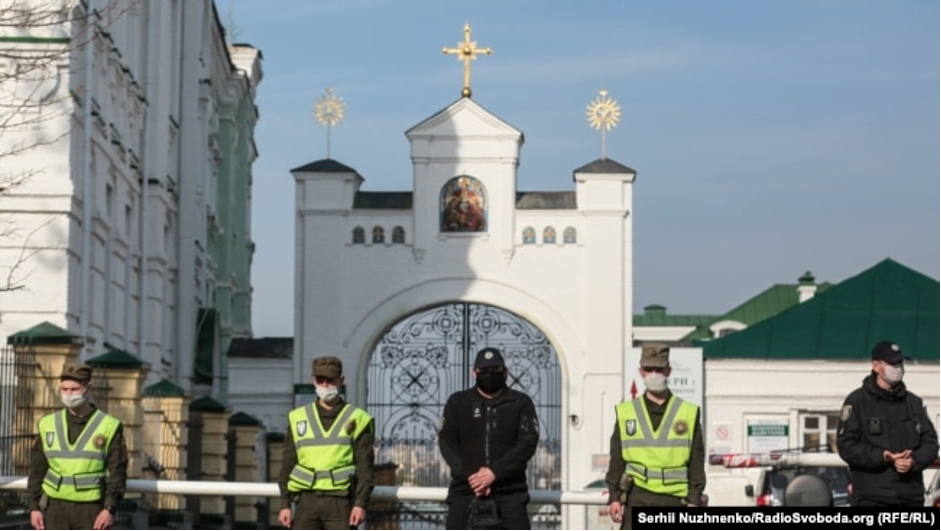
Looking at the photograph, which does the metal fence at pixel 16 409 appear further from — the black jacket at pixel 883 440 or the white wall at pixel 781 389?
the white wall at pixel 781 389

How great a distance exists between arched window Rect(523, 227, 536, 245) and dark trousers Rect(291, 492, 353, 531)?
33821 mm

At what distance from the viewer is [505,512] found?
566 inches

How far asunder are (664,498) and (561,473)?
113ft

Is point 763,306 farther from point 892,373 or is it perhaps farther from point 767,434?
point 892,373

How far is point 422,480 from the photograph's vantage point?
48.6 m

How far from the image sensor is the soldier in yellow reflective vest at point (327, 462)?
50.3 feet

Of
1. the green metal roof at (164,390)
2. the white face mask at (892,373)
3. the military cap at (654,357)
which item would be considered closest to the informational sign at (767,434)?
the green metal roof at (164,390)

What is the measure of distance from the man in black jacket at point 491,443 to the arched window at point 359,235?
3499 centimetres

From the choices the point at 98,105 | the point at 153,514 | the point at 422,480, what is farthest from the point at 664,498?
the point at 422,480

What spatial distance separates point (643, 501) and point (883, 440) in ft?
5.33

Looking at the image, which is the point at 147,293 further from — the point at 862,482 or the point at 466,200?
the point at 862,482

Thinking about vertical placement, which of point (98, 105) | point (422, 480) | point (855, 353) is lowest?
point (422, 480)

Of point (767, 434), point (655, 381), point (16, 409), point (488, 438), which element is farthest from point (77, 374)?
point (767, 434)

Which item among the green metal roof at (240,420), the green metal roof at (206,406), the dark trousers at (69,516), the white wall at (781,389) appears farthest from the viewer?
the white wall at (781,389)
